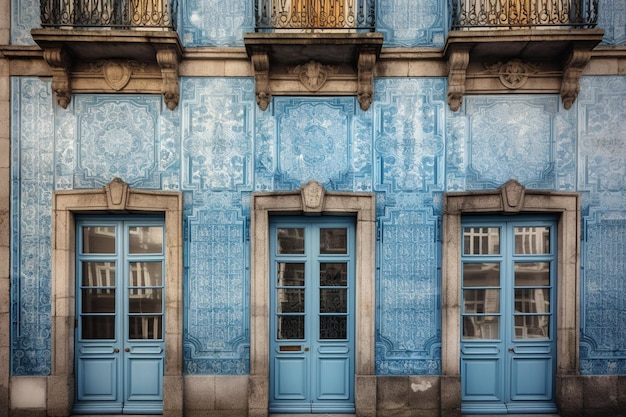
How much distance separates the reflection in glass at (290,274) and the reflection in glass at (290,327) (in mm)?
491

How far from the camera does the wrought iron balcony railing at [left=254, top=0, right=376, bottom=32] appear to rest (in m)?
6.09

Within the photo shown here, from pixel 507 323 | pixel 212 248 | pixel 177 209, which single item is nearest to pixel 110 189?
pixel 177 209

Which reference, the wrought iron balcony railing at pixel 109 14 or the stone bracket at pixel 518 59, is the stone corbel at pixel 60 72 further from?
the stone bracket at pixel 518 59

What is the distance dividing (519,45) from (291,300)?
15.3 ft

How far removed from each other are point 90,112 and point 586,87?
703cm

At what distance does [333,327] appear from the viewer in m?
6.38

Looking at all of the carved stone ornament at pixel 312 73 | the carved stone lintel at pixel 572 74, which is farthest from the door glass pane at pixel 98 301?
the carved stone lintel at pixel 572 74

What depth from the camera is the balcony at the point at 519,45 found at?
18.8 ft

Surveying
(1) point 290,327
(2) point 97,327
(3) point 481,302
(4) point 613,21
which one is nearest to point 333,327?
(1) point 290,327

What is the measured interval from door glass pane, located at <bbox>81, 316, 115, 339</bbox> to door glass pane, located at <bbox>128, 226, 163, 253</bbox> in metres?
1.07

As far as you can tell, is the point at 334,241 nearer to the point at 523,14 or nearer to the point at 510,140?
the point at 510,140

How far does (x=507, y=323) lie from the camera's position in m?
6.36

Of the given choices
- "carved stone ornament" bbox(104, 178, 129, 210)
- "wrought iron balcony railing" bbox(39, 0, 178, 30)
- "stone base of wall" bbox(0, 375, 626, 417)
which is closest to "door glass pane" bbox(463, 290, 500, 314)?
"stone base of wall" bbox(0, 375, 626, 417)

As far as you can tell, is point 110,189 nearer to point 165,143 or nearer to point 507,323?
point 165,143
